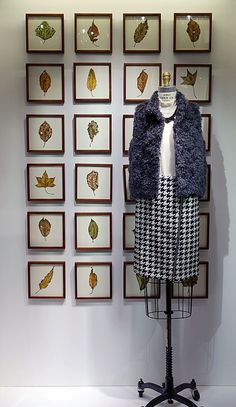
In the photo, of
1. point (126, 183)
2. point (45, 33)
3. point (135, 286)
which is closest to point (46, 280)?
point (135, 286)

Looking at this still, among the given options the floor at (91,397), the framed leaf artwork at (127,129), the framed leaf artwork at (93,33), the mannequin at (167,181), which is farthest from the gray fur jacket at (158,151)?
the floor at (91,397)

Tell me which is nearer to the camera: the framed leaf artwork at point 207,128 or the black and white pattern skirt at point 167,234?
the black and white pattern skirt at point 167,234

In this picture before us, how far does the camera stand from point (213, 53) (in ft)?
8.73

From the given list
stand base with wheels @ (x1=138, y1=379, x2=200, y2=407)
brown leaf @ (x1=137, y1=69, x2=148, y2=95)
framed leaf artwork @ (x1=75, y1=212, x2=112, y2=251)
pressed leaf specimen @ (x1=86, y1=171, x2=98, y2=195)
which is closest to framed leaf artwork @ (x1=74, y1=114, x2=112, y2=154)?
pressed leaf specimen @ (x1=86, y1=171, x2=98, y2=195)

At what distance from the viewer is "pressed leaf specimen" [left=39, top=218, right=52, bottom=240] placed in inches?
108

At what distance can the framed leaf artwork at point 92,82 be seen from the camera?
2.67 meters

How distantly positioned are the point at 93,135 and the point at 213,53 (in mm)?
800

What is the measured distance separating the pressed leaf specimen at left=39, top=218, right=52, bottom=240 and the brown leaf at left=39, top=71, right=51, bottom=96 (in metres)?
0.73

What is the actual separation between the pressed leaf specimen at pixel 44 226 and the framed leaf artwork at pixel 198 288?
0.79 metres

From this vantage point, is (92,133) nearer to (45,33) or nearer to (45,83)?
(45,83)

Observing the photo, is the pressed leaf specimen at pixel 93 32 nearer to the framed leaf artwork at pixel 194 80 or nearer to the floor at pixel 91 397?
the framed leaf artwork at pixel 194 80

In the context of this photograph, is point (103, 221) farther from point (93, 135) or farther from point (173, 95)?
point (173, 95)

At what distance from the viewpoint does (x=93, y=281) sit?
9.11ft

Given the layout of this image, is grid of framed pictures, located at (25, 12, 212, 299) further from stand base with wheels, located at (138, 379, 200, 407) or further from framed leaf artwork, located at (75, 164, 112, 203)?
stand base with wheels, located at (138, 379, 200, 407)
